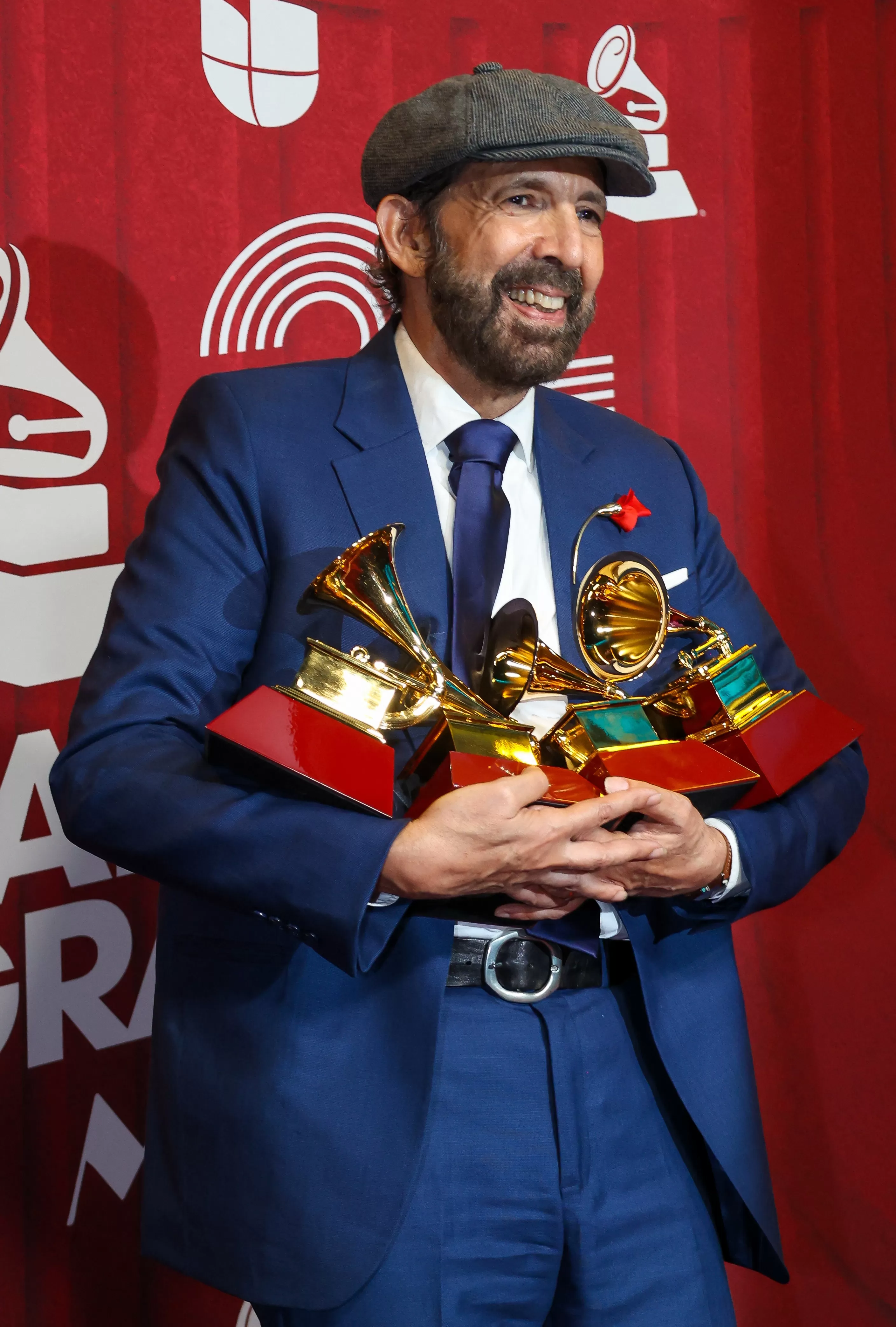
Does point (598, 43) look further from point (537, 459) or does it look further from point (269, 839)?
point (269, 839)

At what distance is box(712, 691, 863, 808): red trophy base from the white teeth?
1.76 ft

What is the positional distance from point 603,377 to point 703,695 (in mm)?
1281

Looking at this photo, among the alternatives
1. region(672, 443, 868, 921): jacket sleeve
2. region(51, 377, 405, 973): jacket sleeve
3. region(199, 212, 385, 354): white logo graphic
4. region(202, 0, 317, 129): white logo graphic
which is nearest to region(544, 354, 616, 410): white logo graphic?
region(199, 212, 385, 354): white logo graphic

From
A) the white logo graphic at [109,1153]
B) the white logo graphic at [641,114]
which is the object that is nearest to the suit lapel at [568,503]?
the white logo graphic at [641,114]

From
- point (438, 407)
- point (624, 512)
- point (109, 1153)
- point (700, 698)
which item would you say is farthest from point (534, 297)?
point (109, 1153)

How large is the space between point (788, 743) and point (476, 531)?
0.41m

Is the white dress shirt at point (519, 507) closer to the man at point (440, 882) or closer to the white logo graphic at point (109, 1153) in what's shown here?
the man at point (440, 882)

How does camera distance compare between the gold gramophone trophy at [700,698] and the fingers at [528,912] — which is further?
the gold gramophone trophy at [700,698]

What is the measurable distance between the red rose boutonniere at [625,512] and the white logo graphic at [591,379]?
99 cm

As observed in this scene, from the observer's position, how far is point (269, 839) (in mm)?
1206

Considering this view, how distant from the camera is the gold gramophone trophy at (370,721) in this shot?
3.83 feet

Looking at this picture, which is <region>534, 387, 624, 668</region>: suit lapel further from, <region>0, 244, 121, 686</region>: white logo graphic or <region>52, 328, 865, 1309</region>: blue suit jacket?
<region>0, 244, 121, 686</region>: white logo graphic

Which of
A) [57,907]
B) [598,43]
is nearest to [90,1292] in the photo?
[57,907]

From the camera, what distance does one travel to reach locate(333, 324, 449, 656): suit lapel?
1.45m
